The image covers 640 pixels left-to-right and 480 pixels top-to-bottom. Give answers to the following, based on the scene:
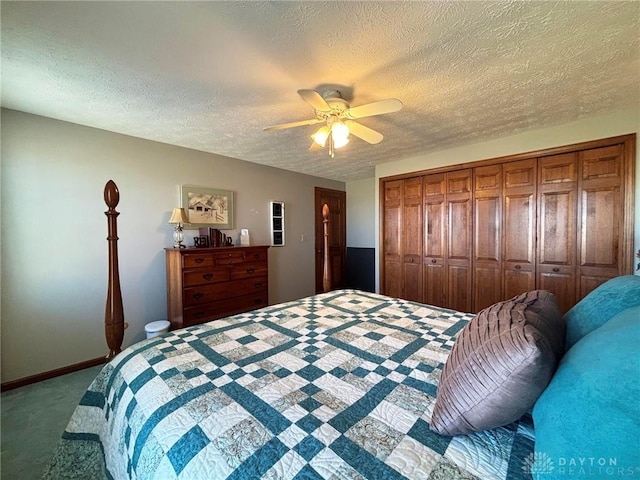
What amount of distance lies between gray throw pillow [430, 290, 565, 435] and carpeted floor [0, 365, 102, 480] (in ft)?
7.19

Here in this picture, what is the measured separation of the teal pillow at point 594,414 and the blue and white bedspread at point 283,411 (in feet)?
0.48

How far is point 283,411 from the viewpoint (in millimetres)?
840

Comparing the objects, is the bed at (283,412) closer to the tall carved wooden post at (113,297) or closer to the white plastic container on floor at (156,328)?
the tall carved wooden post at (113,297)

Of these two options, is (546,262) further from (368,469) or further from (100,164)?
(100,164)

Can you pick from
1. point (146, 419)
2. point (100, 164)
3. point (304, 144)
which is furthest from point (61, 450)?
point (304, 144)

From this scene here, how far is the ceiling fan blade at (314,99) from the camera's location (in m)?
1.48

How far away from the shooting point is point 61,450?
4.10 ft

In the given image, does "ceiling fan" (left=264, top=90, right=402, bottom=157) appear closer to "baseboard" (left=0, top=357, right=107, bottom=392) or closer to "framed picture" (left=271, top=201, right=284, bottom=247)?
"framed picture" (left=271, top=201, right=284, bottom=247)

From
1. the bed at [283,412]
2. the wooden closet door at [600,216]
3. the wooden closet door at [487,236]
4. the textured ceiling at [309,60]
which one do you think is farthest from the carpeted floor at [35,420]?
the wooden closet door at [600,216]

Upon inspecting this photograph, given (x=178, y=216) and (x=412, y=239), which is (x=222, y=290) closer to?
(x=178, y=216)

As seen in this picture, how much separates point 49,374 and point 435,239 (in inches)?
171

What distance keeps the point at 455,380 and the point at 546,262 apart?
2738 millimetres

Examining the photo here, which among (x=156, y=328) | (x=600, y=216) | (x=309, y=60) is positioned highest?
(x=309, y=60)

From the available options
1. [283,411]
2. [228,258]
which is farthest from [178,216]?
[283,411]
